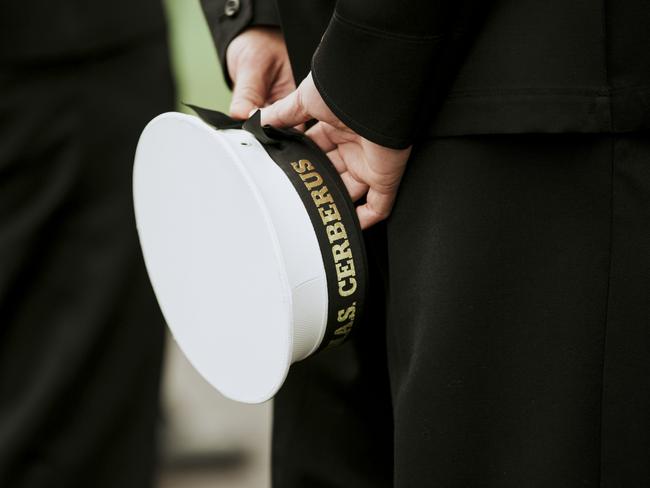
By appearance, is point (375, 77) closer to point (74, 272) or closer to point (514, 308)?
point (514, 308)

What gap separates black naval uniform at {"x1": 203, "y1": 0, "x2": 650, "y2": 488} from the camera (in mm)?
725

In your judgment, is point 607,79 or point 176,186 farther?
point 176,186

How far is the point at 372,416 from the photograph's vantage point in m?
1.11

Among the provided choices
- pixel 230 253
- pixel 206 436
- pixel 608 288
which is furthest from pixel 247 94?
pixel 206 436

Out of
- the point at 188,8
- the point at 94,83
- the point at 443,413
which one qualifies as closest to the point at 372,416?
the point at 443,413

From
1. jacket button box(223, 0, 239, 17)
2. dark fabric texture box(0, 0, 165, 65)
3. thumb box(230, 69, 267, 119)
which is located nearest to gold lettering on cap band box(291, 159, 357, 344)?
thumb box(230, 69, 267, 119)

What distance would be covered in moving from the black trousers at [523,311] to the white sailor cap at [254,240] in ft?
0.21

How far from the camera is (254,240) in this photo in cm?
84

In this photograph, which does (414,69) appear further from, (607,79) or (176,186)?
(176,186)

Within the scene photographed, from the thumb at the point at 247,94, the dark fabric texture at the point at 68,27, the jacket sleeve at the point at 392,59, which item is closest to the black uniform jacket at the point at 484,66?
the jacket sleeve at the point at 392,59

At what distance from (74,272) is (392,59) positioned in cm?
103

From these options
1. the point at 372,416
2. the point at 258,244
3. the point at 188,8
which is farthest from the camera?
the point at 188,8

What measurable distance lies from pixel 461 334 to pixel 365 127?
0.20m

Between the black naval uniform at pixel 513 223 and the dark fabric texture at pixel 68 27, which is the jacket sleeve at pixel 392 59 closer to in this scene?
the black naval uniform at pixel 513 223
